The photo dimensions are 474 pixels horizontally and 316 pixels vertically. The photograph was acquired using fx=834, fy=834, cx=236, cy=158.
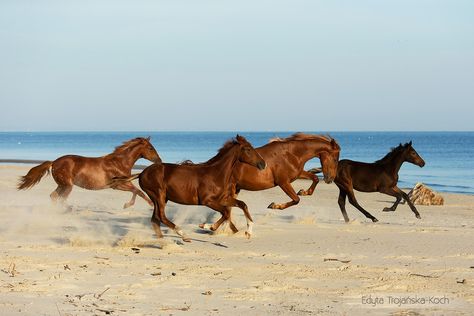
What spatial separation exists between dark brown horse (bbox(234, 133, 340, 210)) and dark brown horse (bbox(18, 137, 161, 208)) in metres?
3.10

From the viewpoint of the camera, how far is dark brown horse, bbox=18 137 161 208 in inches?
648

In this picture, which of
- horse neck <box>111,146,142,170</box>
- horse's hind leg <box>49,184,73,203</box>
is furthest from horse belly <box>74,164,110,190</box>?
horse neck <box>111,146,142,170</box>

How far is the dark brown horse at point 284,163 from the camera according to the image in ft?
45.0

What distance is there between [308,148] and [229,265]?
4.36m

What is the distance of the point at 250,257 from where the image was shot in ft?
36.1

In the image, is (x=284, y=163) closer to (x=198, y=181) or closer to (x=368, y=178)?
(x=198, y=181)

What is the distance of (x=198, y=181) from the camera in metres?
12.1

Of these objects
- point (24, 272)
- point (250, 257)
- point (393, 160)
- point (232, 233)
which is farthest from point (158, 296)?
point (393, 160)

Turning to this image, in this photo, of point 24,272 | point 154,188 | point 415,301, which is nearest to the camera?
point 415,301

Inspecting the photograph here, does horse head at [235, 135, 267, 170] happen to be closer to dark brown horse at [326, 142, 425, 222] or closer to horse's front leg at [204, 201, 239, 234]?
horse's front leg at [204, 201, 239, 234]

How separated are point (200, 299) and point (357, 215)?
35.3 feet

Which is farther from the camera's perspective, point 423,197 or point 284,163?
point 423,197

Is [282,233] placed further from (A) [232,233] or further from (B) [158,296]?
(B) [158,296]

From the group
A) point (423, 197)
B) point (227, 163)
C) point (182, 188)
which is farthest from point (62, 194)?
point (423, 197)
